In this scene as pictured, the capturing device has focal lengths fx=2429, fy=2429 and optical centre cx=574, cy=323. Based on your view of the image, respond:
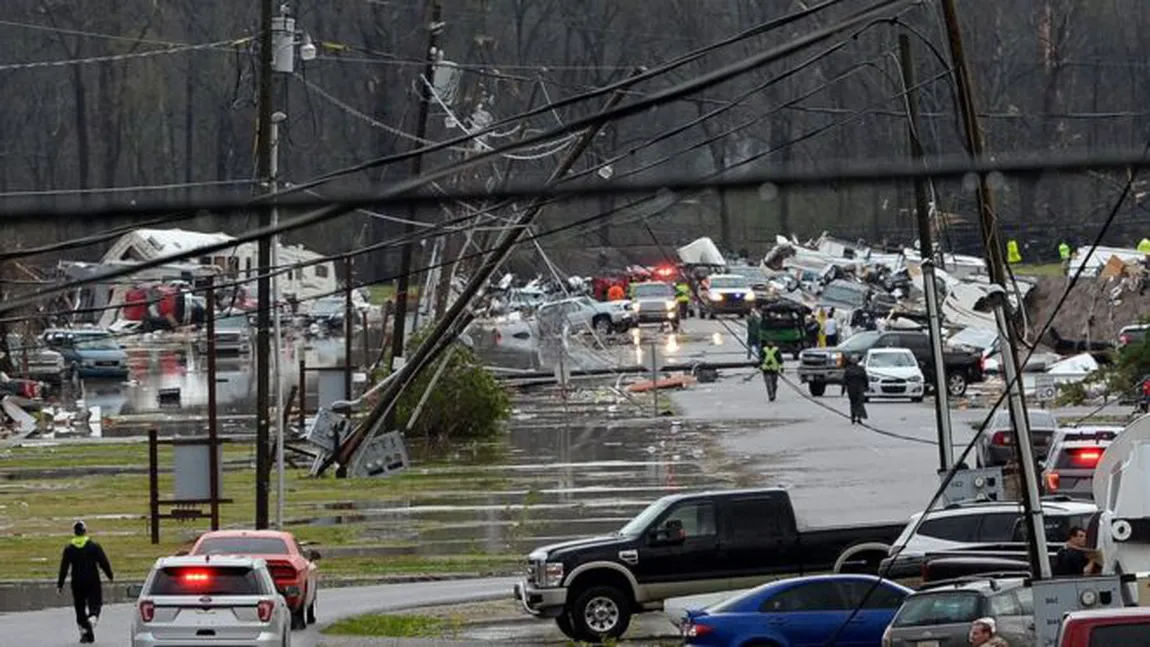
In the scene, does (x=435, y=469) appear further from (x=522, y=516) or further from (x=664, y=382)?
(x=664, y=382)

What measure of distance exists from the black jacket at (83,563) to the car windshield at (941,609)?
10.2 metres

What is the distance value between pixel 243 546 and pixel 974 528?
834cm

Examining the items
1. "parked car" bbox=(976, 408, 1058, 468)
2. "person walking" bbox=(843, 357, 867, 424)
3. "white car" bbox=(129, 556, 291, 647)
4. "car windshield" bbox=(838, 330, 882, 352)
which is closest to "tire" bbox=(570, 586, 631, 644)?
"white car" bbox=(129, 556, 291, 647)

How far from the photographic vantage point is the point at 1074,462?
34375mm

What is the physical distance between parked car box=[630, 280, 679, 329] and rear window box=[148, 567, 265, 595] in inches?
2407

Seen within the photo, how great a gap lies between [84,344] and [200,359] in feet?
22.4

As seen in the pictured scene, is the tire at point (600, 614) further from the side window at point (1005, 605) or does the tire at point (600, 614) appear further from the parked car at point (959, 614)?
the side window at point (1005, 605)

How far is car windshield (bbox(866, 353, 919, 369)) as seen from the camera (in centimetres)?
5959

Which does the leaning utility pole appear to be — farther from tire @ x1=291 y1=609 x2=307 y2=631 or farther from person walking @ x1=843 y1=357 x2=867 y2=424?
person walking @ x1=843 y1=357 x2=867 y2=424

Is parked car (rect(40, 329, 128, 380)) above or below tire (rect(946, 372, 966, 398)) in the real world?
above

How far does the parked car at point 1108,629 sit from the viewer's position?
599 inches

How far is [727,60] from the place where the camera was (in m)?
54.8

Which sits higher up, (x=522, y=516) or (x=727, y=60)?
(x=727, y=60)

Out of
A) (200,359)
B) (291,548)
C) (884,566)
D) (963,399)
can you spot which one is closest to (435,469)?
(963,399)
